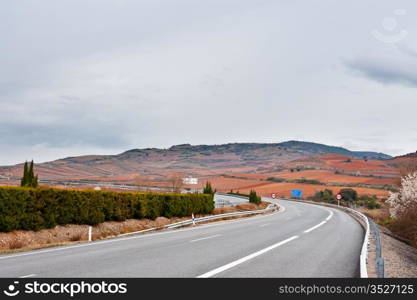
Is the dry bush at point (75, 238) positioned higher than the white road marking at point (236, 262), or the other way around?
the white road marking at point (236, 262)

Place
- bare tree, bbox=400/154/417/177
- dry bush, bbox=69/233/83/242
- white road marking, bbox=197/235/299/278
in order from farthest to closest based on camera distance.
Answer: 1. bare tree, bbox=400/154/417/177
2. dry bush, bbox=69/233/83/242
3. white road marking, bbox=197/235/299/278

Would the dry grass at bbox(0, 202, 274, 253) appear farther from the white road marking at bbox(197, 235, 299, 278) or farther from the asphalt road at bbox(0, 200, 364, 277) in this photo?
the white road marking at bbox(197, 235, 299, 278)

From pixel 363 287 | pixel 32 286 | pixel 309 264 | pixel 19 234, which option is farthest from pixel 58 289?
pixel 19 234

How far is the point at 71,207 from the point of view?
78.9 feet

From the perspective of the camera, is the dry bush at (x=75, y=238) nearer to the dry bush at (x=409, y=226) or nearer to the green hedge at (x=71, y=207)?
the green hedge at (x=71, y=207)

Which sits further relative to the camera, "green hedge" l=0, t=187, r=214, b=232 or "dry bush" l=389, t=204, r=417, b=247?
"dry bush" l=389, t=204, r=417, b=247

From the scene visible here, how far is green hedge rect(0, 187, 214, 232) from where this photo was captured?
20.3 m

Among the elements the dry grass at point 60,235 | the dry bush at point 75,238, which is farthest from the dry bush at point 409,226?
the dry bush at point 75,238

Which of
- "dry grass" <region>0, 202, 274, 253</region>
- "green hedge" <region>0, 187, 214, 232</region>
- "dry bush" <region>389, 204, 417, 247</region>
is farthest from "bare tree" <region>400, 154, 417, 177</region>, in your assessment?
"dry grass" <region>0, 202, 274, 253</region>

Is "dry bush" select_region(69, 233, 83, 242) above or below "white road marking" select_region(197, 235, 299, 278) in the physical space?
below

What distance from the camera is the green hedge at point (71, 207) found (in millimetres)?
20328

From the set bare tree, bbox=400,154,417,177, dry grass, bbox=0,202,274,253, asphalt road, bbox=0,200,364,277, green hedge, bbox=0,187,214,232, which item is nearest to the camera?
asphalt road, bbox=0,200,364,277

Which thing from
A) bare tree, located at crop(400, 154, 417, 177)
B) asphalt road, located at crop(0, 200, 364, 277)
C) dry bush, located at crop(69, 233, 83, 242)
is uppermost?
bare tree, located at crop(400, 154, 417, 177)

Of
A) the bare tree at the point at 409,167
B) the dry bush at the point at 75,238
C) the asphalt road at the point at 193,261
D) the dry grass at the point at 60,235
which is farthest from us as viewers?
the bare tree at the point at 409,167
